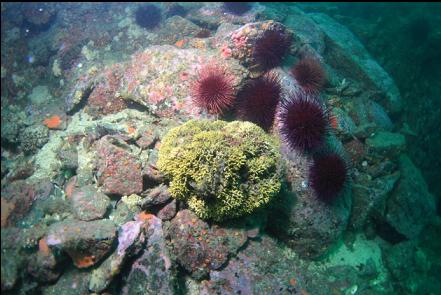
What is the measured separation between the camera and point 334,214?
253 inches

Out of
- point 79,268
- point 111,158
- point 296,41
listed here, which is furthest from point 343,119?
point 79,268

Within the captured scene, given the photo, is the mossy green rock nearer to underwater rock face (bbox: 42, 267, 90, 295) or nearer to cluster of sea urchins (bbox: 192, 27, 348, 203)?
cluster of sea urchins (bbox: 192, 27, 348, 203)

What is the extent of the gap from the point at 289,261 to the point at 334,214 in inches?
54.9

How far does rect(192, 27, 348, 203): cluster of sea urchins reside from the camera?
6.03m

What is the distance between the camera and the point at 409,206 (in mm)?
7906

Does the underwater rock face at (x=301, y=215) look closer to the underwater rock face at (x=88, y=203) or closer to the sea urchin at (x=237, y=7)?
the underwater rock face at (x=88, y=203)

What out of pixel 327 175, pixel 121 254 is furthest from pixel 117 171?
pixel 327 175

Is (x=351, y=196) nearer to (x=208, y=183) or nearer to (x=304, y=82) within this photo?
(x=304, y=82)

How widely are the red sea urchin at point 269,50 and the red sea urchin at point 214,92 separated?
1351 mm

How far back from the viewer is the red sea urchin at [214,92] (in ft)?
20.8

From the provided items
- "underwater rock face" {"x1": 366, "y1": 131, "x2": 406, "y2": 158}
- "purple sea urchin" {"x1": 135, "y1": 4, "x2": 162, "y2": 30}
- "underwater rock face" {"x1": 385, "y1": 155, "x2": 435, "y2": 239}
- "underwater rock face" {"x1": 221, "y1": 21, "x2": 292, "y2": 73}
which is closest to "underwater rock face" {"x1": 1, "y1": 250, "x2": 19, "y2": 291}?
"underwater rock face" {"x1": 221, "y1": 21, "x2": 292, "y2": 73}

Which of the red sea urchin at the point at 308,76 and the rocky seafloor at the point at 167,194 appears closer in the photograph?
the rocky seafloor at the point at 167,194

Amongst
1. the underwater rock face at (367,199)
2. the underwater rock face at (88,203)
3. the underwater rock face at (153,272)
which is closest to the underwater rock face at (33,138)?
the underwater rock face at (88,203)

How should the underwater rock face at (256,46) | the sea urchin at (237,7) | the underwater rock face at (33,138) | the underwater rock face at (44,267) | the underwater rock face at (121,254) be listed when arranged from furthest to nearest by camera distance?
the sea urchin at (237,7), the underwater rock face at (256,46), the underwater rock face at (33,138), the underwater rock face at (121,254), the underwater rock face at (44,267)
